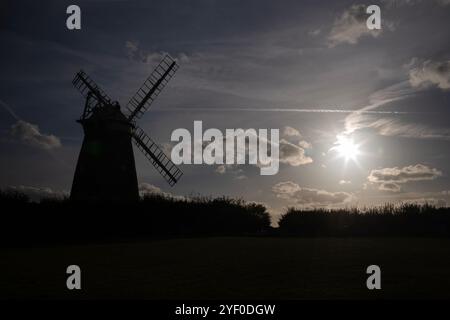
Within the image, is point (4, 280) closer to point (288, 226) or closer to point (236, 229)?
point (236, 229)

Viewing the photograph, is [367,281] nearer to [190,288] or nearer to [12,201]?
[190,288]

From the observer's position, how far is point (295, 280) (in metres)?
11.0

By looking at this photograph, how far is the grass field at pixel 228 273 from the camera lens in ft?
31.7

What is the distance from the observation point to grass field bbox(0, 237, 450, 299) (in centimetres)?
967

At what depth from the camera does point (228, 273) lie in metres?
12.1

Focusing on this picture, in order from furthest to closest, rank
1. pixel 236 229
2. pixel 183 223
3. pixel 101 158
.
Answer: pixel 236 229 → pixel 183 223 → pixel 101 158

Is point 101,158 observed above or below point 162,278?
above

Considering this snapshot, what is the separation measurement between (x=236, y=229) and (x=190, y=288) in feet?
83.6
